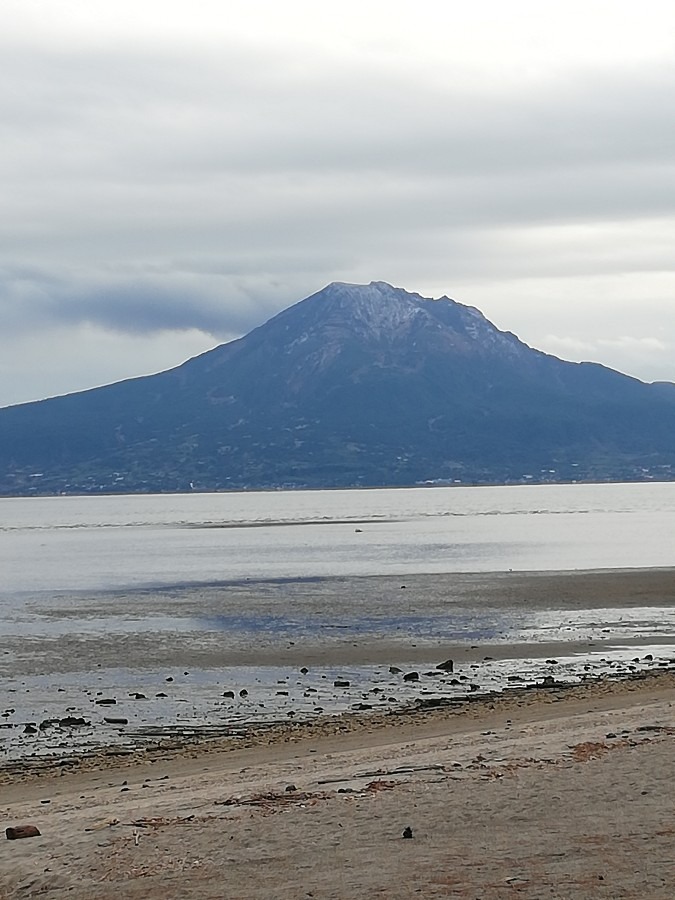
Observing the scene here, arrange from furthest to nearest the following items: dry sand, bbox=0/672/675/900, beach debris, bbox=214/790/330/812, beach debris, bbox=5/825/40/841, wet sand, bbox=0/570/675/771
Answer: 1. wet sand, bbox=0/570/675/771
2. beach debris, bbox=214/790/330/812
3. beach debris, bbox=5/825/40/841
4. dry sand, bbox=0/672/675/900

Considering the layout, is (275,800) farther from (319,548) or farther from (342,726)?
(319,548)

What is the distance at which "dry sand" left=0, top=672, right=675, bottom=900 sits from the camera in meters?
10.9

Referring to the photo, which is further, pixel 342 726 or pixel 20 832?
pixel 342 726

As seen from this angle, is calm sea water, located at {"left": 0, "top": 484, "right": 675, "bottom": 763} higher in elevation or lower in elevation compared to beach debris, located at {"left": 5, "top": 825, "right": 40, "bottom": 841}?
lower

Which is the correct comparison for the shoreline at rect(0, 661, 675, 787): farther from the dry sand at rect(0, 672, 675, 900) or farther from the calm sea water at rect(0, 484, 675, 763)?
the calm sea water at rect(0, 484, 675, 763)

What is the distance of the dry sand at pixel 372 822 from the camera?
10906 mm

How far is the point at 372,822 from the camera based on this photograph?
12688 mm

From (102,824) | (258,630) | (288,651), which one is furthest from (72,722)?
(258,630)

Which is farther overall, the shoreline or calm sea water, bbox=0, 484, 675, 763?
calm sea water, bbox=0, 484, 675, 763

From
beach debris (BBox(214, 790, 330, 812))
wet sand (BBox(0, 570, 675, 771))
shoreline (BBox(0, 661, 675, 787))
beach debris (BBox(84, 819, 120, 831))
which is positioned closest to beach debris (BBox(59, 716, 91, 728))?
wet sand (BBox(0, 570, 675, 771))

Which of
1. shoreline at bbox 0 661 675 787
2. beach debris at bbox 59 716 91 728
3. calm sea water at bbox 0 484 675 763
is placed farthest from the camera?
calm sea water at bbox 0 484 675 763

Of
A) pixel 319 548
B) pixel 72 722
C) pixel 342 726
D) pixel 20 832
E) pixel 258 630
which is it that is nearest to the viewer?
pixel 20 832

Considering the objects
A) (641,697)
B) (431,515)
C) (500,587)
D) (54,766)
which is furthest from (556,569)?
(431,515)

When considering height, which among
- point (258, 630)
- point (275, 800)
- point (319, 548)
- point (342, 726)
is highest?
point (275, 800)
